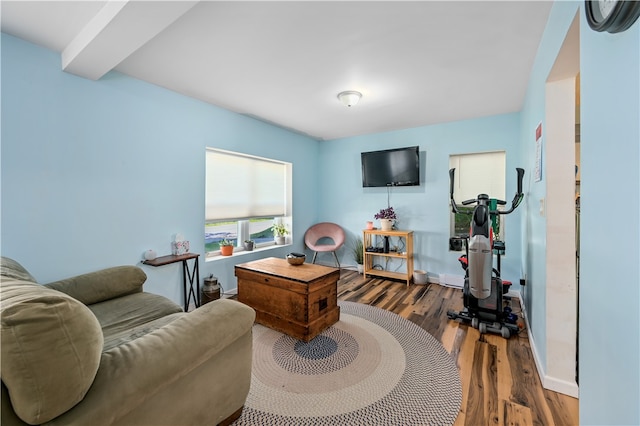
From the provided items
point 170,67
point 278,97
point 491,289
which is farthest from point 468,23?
point 170,67

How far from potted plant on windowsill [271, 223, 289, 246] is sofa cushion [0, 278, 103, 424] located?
11.2 feet

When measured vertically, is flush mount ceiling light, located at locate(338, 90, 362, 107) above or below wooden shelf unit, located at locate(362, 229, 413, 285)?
above

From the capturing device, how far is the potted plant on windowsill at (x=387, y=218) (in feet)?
13.8

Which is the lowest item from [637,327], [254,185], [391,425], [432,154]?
[391,425]

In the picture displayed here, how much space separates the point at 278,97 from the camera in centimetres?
300

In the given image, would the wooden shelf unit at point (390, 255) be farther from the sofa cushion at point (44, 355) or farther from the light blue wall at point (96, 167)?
the sofa cushion at point (44, 355)

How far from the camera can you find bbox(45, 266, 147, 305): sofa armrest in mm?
1900

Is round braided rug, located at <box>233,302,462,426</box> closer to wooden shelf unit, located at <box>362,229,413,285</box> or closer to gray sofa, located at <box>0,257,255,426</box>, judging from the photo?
gray sofa, located at <box>0,257,255,426</box>

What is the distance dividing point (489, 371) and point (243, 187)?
3.37 m

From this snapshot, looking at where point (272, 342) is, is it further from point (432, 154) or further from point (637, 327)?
point (432, 154)

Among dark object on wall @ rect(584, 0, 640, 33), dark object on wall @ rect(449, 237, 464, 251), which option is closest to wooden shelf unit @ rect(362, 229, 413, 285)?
dark object on wall @ rect(449, 237, 464, 251)

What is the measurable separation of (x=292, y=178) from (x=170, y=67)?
7.96 feet

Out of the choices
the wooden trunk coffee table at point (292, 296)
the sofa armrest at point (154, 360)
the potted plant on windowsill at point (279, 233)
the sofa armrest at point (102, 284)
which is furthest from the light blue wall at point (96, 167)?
the sofa armrest at point (154, 360)

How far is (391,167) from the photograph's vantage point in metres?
4.29
